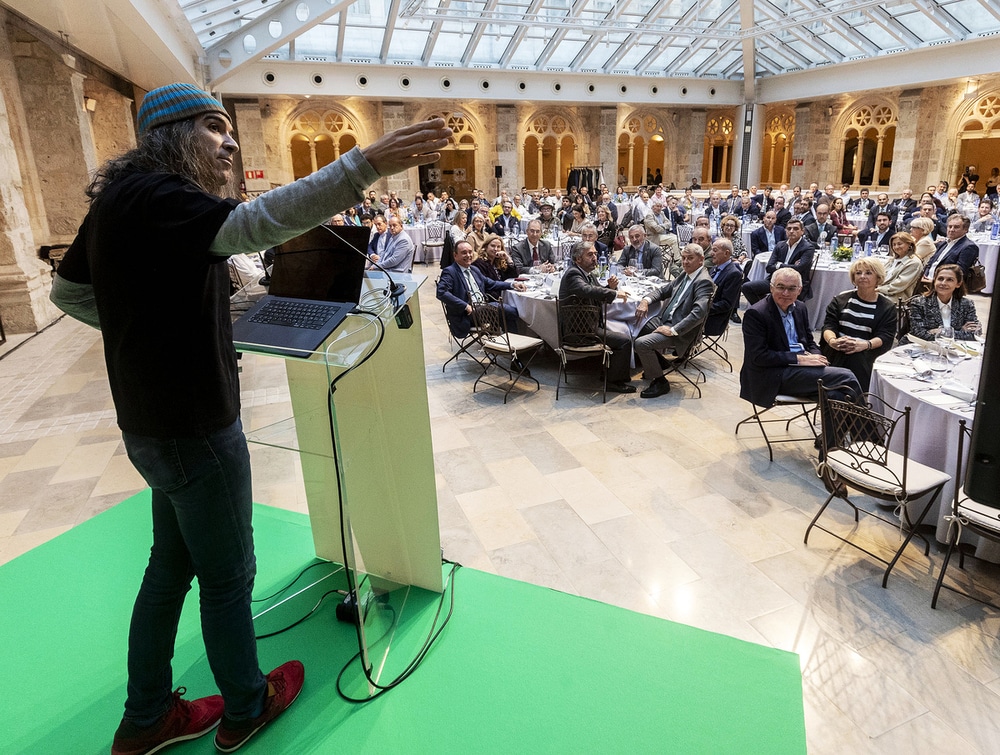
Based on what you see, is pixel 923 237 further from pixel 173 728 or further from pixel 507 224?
pixel 507 224

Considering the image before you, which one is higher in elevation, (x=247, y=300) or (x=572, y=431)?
(x=247, y=300)

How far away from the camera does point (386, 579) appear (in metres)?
2.11

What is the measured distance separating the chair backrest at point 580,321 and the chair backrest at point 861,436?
6.88ft

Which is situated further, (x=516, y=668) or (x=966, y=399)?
(x=966, y=399)

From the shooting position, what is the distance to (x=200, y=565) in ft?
4.82

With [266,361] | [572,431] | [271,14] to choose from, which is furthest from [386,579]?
[271,14]

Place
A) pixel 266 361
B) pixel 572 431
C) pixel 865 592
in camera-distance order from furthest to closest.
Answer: pixel 266 361
pixel 572 431
pixel 865 592

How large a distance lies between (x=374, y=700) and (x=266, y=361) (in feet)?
15.7

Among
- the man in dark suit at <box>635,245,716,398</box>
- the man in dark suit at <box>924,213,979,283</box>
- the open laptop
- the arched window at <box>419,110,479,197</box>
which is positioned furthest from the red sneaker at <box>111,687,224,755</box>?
the arched window at <box>419,110,479,197</box>

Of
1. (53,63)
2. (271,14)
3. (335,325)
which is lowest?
(335,325)

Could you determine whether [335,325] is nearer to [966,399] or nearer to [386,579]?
[386,579]

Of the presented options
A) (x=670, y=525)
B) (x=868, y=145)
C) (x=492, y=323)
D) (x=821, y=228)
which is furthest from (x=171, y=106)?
(x=868, y=145)

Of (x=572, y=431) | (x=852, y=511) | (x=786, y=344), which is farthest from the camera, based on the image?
(x=572, y=431)

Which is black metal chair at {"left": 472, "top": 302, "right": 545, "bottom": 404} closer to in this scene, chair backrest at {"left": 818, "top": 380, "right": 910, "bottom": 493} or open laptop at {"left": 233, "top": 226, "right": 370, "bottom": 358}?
chair backrest at {"left": 818, "top": 380, "right": 910, "bottom": 493}
